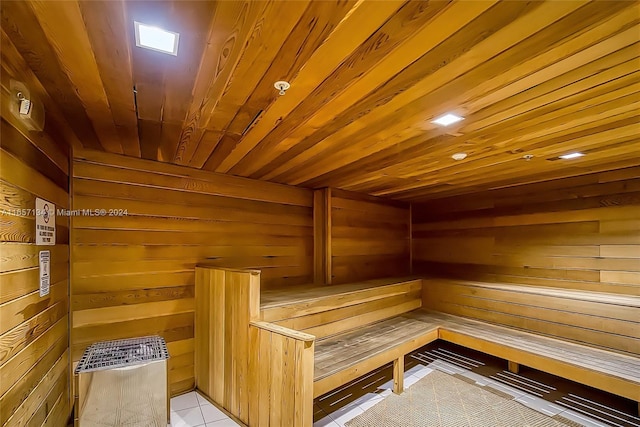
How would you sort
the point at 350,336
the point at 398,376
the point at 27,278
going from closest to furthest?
the point at 27,278 → the point at 398,376 → the point at 350,336

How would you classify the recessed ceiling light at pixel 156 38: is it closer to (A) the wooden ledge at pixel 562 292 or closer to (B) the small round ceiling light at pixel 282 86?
(B) the small round ceiling light at pixel 282 86

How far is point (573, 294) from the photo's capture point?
321cm

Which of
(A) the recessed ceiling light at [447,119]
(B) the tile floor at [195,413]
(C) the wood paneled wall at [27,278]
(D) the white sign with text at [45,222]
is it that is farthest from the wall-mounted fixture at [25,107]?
(B) the tile floor at [195,413]

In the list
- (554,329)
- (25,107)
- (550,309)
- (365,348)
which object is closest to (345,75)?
(25,107)

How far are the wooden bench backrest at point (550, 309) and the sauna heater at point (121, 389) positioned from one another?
132 inches

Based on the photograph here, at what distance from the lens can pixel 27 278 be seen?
155cm

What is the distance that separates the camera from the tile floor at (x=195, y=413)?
2361 millimetres

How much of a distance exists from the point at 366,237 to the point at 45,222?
337 centimetres

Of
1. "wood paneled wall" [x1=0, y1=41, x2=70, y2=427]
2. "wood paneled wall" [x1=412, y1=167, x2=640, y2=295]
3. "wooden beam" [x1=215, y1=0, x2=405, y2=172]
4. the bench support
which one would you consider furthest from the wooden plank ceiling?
the bench support

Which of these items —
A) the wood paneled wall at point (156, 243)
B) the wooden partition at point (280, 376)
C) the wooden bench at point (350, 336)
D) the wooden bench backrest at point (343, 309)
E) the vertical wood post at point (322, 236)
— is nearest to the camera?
the wooden partition at point (280, 376)

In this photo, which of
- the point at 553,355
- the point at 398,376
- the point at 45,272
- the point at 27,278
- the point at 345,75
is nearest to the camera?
the point at 345,75

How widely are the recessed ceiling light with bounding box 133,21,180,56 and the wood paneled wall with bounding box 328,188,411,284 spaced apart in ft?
9.21

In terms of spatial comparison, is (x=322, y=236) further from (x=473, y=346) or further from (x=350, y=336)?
(x=473, y=346)

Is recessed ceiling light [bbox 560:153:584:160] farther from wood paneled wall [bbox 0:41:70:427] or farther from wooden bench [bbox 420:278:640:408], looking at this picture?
wood paneled wall [bbox 0:41:70:427]
